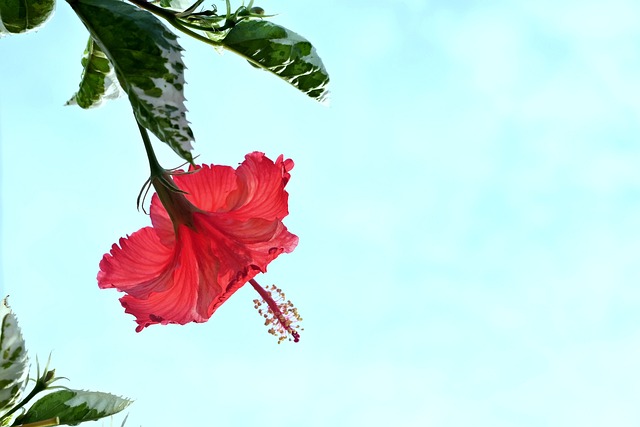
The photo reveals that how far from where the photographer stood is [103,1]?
0.40 metres

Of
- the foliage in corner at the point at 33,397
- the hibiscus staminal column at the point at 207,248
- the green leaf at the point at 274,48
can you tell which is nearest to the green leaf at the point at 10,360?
the foliage in corner at the point at 33,397

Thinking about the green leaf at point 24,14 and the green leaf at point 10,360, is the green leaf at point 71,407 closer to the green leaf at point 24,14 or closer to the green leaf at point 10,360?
the green leaf at point 10,360

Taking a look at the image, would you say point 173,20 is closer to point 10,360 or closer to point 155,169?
point 155,169

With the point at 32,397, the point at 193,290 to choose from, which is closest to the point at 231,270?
Result: the point at 193,290

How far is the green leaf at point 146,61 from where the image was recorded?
0.38m

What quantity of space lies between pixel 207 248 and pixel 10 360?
0.57ft

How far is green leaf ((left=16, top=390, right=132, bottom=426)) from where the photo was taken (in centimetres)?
50

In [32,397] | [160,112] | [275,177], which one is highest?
[275,177]

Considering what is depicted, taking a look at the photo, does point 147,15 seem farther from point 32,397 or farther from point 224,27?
point 32,397

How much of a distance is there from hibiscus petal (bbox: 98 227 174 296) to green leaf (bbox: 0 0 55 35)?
191 mm

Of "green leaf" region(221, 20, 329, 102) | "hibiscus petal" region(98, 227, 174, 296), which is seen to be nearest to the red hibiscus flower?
"hibiscus petal" region(98, 227, 174, 296)

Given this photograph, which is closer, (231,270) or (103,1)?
(103,1)

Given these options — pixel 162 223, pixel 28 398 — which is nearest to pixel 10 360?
pixel 28 398

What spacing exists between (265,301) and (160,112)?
319mm
